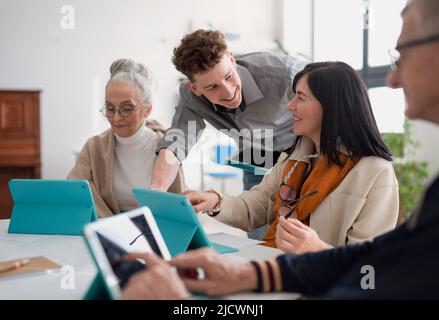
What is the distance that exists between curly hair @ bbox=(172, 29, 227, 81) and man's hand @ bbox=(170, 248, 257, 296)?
1079mm

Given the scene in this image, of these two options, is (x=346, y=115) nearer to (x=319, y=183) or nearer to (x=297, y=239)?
(x=319, y=183)

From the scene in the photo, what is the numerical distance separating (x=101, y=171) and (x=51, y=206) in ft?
1.74

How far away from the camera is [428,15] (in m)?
0.87

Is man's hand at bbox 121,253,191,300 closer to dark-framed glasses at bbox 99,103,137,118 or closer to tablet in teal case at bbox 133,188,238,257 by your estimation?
tablet in teal case at bbox 133,188,238,257

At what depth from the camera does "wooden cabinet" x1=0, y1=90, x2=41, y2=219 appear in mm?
4934

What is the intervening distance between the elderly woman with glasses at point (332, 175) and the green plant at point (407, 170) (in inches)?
101

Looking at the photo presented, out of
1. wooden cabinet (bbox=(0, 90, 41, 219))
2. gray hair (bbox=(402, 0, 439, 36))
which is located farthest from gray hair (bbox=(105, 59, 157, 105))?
wooden cabinet (bbox=(0, 90, 41, 219))

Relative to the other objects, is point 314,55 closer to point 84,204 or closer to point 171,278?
point 84,204

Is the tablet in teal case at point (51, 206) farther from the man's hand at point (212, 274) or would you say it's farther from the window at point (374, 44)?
the window at point (374, 44)

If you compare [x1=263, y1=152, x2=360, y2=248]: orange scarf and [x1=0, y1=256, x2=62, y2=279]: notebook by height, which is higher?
[x1=263, y1=152, x2=360, y2=248]: orange scarf

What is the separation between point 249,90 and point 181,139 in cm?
41

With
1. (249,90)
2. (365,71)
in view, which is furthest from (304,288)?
(365,71)

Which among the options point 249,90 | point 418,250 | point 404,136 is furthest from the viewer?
point 404,136
